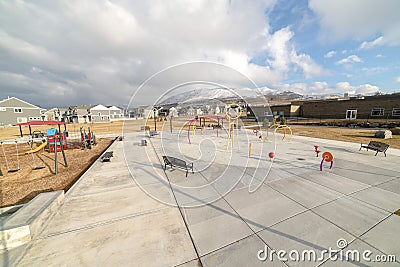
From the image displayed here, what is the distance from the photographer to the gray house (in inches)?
1506

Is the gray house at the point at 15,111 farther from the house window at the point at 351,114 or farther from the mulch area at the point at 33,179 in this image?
the house window at the point at 351,114

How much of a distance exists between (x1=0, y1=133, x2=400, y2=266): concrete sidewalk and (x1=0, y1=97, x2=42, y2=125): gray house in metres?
56.4

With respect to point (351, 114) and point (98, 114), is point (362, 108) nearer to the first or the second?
point (351, 114)

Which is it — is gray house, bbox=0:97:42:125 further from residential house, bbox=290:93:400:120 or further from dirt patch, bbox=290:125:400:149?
residential house, bbox=290:93:400:120

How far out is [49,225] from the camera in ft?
10.6

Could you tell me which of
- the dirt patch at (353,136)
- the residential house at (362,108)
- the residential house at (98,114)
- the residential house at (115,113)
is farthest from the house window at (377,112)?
the residential house at (115,113)

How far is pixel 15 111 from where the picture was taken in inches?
1574

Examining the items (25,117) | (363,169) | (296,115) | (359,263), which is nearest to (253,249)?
(359,263)

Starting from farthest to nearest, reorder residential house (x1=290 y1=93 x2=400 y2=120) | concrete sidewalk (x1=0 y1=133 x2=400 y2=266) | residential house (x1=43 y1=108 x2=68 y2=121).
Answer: residential house (x1=43 y1=108 x2=68 y2=121) < residential house (x1=290 y1=93 x2=400 y2=120) < concrete sidewalk (x1=0 y1=133 x2=400 y2=266)

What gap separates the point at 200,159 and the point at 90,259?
18.8ft

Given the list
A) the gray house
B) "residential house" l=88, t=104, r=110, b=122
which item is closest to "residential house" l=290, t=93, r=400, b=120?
"residential house" l=88, t=104, r=110, b=122

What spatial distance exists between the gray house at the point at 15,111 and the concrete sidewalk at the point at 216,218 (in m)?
56.4

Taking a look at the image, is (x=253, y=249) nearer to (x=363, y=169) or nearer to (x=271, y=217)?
(x=271, y=217)

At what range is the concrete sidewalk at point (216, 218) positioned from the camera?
8.45 ft
